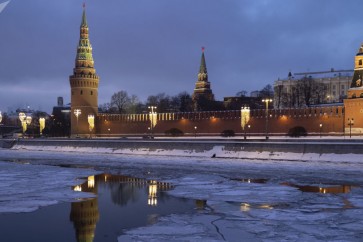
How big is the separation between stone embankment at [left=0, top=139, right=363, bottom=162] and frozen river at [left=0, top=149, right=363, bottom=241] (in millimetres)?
1238

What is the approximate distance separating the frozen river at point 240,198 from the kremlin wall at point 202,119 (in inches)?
723

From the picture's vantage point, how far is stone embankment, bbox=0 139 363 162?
27.6 meters

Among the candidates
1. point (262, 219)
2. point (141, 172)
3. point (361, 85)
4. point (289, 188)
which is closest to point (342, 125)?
point (361, 85)

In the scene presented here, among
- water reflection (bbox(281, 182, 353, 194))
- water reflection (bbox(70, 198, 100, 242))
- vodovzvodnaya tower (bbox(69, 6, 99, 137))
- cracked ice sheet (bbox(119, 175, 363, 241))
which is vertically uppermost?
vodovzvodnaya tower (bbox(69, 6, 99, 137))

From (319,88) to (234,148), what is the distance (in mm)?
48705

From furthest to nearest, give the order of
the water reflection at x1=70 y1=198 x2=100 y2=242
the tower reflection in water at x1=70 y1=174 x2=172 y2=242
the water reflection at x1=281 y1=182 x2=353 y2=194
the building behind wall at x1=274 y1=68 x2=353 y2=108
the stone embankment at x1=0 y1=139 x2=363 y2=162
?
the building behind wall at x1=274 y1=68 x2=353 y2=108 → the stone embankment at x1=0 y1=139 x2=363 y2=162 → the water reflection at x1=281 y1=182 x2=353 y2=194 → the tower reflection in water at x1=70 y1=174 x2=172 y2=242 → the water reflection at x1=70 y1=198 x2=100 y2=242

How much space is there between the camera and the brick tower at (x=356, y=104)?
44.8m

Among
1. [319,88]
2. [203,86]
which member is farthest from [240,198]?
[203,86]

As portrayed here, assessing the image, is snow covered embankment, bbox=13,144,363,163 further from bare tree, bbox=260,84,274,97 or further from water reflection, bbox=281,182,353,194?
bare tree, bbox=260,84,274,97

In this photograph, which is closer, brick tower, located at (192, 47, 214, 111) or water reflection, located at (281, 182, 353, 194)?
water reflection, located at (281, 182, 353, 194)

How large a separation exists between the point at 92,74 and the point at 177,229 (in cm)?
5696

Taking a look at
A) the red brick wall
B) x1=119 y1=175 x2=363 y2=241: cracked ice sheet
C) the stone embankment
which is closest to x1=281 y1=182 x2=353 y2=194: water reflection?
x1=119 y1=175 x2=363 y2=241: cracked ice sheet

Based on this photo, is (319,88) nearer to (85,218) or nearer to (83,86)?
(83,86)

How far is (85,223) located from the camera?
11484 millimetres
